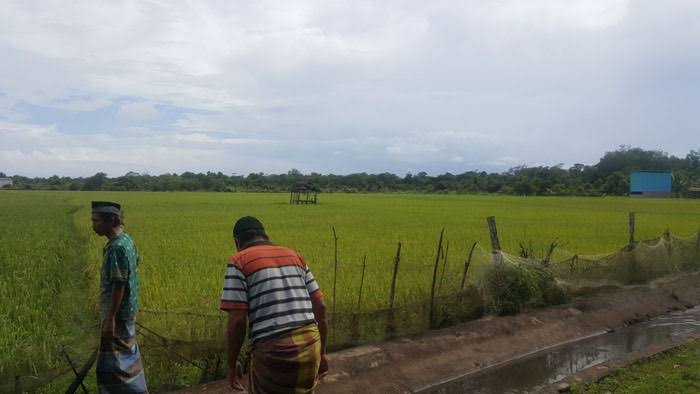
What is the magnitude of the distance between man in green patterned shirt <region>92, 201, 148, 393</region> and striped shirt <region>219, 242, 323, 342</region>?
48.0 inches

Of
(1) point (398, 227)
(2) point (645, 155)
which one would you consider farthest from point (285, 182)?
(1) point (398, 227)

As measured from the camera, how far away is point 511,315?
7.93 metres

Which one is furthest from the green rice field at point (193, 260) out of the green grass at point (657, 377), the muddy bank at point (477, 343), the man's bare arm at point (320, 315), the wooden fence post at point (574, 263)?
the man's bare arm at point (320, 315)

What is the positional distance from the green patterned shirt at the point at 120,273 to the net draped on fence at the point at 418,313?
3.26ft

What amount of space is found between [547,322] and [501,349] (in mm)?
1261

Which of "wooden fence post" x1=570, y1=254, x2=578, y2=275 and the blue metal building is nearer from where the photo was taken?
"wooden fence post" x1=570, y1=254, x2=578, y2=275

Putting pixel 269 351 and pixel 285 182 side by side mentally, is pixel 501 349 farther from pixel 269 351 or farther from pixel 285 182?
pixel 285 182

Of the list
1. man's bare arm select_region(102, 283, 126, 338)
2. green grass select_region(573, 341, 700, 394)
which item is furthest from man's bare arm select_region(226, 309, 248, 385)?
green grass select_region(573, 341, 700, 394)

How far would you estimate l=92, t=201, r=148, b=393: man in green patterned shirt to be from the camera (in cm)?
376

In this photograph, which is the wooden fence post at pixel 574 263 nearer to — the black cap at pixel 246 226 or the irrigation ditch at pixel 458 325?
the irrigation ditch at pixel 458 325

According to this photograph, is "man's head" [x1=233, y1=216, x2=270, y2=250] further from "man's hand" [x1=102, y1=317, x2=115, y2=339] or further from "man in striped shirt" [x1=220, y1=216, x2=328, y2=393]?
"man's hand" [x1=102, y1=317, x2=115, y2=339]

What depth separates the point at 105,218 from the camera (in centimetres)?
390

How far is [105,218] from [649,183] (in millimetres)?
81813

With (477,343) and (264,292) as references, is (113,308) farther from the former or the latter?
(477,343)
